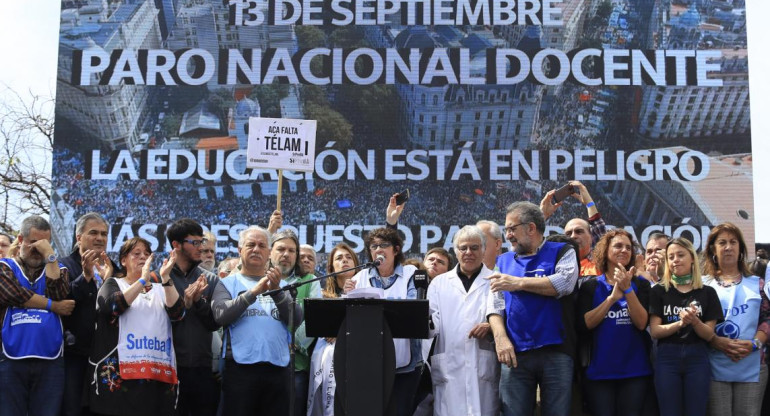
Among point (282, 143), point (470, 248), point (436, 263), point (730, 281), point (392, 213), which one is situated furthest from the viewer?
point (282, 143)

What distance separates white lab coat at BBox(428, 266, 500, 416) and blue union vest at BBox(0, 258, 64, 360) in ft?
8.10

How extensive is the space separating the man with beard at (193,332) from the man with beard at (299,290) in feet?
1.58

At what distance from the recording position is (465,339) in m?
6.08

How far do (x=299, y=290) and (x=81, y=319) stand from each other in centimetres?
151

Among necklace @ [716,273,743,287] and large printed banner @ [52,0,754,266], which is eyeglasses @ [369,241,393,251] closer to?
necklace @ [716,273,743,287]

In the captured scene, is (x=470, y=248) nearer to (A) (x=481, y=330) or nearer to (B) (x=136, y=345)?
(A) (x=481, y=330)

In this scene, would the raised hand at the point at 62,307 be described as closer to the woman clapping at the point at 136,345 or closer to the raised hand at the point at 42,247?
the woman clapping at the point at 136,345

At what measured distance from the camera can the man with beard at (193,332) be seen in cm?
636

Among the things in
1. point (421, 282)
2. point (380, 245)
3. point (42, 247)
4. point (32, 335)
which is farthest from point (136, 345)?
point (421, 282)

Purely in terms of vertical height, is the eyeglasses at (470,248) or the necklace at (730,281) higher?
the eyeglasses at (470,248)

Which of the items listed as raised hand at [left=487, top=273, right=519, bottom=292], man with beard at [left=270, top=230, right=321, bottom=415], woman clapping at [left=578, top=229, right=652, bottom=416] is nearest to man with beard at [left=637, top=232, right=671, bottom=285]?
woman clapping at [left=578, top=229, right=652, bottom=416]

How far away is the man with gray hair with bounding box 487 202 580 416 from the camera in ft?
19.1

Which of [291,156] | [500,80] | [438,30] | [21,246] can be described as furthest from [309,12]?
[21,246]

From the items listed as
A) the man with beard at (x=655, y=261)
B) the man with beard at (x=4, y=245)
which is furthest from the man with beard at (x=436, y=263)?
the man with beard at (x=4, y=245)
